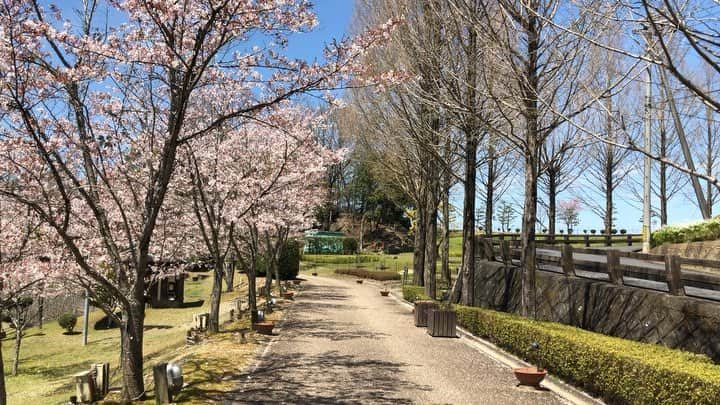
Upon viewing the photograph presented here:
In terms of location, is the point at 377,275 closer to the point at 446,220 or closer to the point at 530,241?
the point at 446,220

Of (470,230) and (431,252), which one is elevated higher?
(470,230)

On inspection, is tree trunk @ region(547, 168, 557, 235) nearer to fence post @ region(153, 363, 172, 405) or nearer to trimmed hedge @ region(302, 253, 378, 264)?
trimmed hedge @ region(302, 253, 378, 264)

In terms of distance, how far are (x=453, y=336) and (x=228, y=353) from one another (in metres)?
6.25

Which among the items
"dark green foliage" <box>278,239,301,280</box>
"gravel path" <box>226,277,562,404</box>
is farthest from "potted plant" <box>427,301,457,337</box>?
"dark green foliage" <box>278,239,301,280</box>

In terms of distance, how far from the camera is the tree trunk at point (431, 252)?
23.0m

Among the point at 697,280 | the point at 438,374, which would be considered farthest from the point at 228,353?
the point at 697,280

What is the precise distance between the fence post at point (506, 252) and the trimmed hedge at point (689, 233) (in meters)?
8.83

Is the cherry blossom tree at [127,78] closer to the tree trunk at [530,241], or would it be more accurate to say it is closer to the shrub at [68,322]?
the tree trunk at [530,241]

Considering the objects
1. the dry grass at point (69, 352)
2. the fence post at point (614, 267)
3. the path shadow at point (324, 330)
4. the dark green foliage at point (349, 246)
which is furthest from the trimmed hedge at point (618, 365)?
the dark green foliage at point (349, 246)

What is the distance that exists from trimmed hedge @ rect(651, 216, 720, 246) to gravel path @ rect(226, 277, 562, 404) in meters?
13.0

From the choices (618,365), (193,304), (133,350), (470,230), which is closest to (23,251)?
(133,350)

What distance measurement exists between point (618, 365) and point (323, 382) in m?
4.85

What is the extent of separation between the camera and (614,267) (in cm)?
1304

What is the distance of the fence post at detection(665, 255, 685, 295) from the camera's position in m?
10.8
